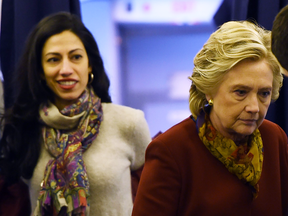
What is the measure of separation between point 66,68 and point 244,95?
2.86ft

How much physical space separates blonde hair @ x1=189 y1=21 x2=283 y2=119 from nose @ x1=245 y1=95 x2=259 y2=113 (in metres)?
0.10

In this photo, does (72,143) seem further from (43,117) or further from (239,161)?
(239,161)

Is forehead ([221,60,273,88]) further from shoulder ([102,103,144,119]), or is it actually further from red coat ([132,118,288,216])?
shoulder ([102,103,144,119])

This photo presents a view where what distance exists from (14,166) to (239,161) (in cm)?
106

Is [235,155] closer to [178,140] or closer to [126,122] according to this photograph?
[178,140]

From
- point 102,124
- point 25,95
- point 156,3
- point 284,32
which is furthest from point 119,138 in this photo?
point 156,3

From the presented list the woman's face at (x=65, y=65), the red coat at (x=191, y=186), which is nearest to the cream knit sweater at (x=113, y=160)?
the woman's face at (x=65, y=65)

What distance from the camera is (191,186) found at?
1.19 meters

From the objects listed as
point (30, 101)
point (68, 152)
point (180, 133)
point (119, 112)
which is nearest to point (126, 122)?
point (119, 112)

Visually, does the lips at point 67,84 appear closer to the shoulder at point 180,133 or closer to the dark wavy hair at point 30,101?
the dark wavy hair at point 30,101

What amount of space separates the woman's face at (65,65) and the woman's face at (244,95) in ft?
2.58

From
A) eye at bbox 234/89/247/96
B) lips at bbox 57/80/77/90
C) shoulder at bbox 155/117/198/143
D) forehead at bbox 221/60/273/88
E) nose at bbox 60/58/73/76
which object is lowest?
shoulder at bbox 155/117/198/143

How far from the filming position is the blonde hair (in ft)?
3.70

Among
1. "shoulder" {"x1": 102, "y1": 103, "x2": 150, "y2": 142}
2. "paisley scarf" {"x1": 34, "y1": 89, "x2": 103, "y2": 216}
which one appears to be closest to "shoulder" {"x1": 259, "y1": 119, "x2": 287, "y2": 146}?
"shoulder" {"x1": 102, "y1": 103, "x2": 150, "y2": 142}
